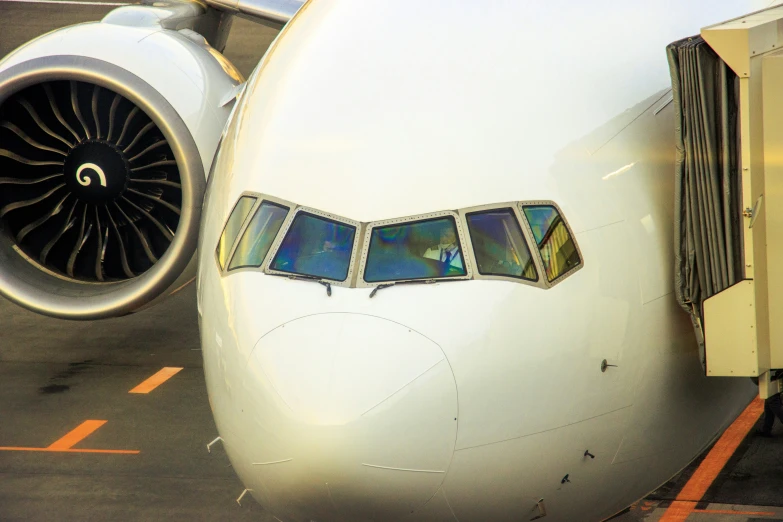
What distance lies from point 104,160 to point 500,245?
5.50m

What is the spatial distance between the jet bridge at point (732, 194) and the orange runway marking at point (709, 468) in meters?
2.99

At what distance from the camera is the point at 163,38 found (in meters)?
10.8

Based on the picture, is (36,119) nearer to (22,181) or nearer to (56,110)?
(56,110)

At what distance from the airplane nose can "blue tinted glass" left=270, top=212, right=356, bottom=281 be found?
0.35m

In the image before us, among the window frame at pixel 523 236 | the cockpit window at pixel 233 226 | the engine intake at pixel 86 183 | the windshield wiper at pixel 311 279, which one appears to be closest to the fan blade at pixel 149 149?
the engine intake at pixel 86 183

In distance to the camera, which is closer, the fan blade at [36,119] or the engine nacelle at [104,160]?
the engine nacelle at [104,160]

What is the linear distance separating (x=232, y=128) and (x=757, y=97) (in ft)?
10.6

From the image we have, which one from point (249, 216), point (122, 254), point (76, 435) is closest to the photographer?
point (249, 216)

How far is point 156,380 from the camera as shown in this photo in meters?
13.1

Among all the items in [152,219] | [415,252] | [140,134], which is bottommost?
[415,252]

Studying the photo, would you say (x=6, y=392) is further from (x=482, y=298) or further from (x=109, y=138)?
(x=482, y=298)

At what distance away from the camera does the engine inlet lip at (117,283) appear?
9898 millimetres

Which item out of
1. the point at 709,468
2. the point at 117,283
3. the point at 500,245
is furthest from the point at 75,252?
the point at 709,468

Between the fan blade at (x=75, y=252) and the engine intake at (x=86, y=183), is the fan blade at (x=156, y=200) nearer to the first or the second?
the engine intake at (x=86, y=183)
